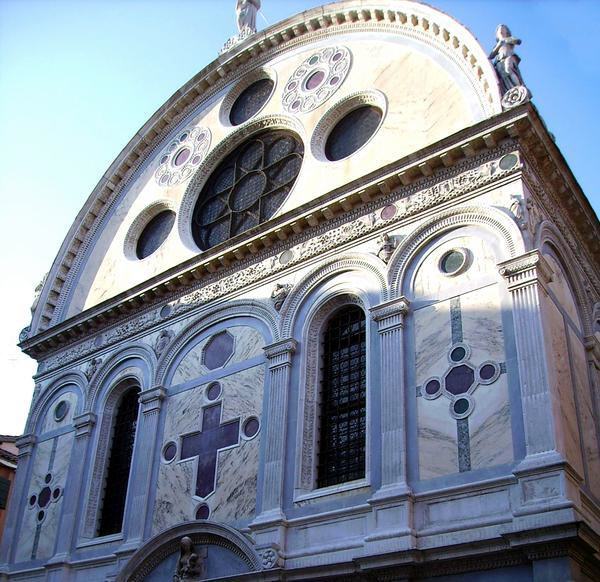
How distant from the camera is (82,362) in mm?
21312

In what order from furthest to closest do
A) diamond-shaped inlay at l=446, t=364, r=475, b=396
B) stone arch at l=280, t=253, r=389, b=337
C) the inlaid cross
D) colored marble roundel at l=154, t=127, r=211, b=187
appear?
1. colored marble roundel at l=154, t=127, r=211, b=187
2. the inlaid cross
3. stone arch at l=280, t=253, r=389, b=337
4. diamond-shaped inlay at l=446, t=364, r=475, b=396

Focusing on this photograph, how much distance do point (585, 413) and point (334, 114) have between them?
28.5 feet

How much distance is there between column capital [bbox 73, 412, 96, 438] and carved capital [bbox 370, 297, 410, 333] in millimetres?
7939

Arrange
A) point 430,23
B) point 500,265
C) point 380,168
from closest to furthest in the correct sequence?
point 500,265 → point 380,168 → point 430,23

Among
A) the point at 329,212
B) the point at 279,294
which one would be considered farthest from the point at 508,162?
the point at 279,294

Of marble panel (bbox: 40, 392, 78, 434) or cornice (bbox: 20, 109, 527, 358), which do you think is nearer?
cornice (bbox: 20, 109, 527, 358)

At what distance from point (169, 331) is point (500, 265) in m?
8.19

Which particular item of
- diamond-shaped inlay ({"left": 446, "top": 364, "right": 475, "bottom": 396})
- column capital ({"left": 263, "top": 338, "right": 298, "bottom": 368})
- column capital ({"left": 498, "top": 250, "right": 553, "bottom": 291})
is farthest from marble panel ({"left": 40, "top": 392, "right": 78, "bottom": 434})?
column capital ({"left": 498, "top": 250, "right": 553, "bottom": 291})

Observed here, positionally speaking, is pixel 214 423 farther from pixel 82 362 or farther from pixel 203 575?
pixel 82 362

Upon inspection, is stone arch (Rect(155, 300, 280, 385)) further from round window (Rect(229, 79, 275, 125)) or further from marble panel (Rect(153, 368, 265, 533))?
round window (Rect(229, 79, 275, 125))

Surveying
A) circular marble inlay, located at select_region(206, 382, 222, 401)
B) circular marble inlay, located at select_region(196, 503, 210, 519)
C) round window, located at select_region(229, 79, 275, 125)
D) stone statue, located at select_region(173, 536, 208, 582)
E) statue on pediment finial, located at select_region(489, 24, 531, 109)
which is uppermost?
round window, located at select_region(229, 79, 275, 125)

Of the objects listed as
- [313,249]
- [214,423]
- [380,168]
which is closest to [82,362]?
[214,423]

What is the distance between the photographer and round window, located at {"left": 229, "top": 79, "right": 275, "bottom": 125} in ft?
72.4

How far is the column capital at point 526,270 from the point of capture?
13.8m
